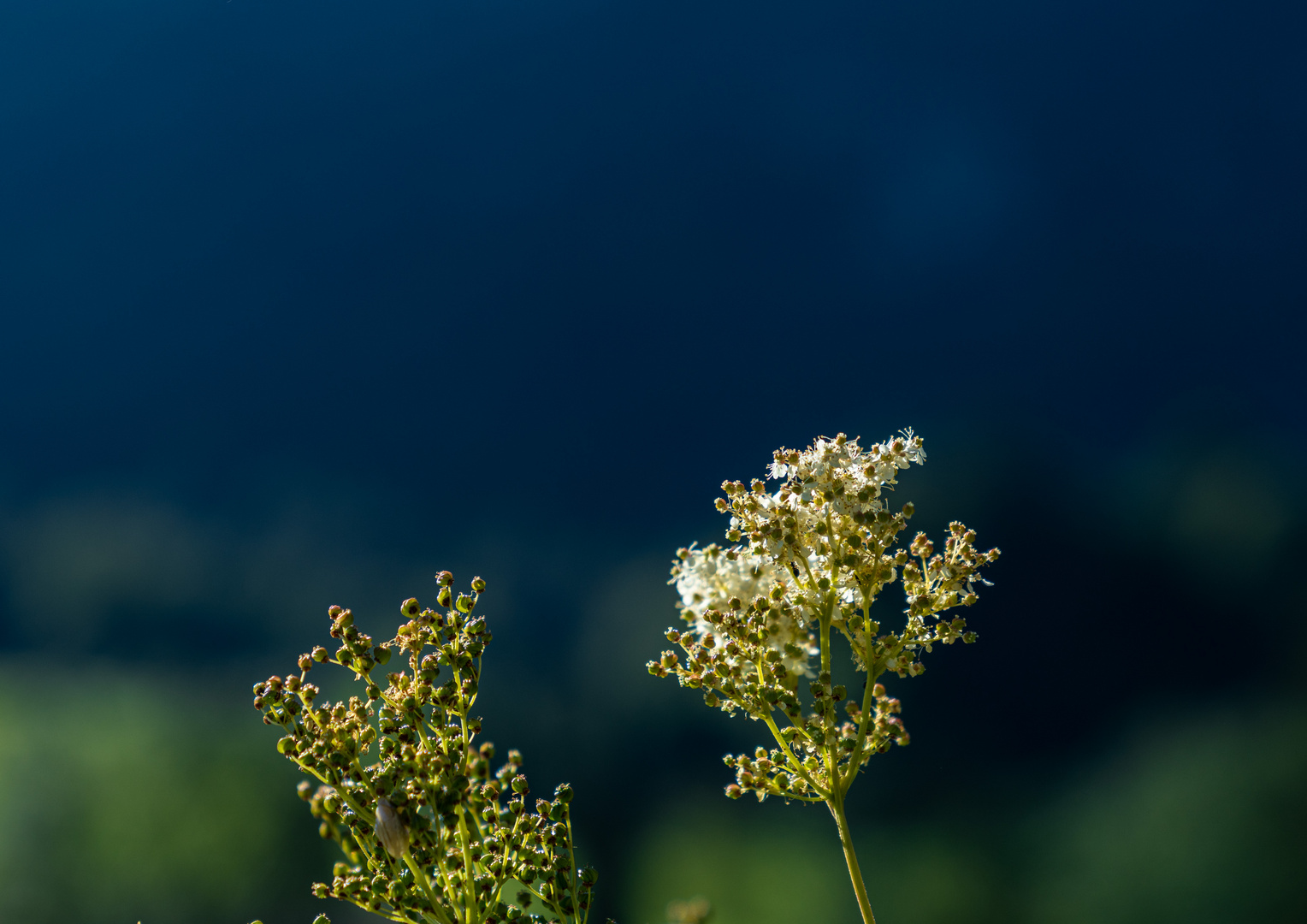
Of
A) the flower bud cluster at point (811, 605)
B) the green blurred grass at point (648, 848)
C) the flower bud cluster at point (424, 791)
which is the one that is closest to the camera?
the flower bud cluster at point (424, 791)

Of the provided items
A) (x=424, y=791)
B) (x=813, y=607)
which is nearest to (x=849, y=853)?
(x=813, y=607)

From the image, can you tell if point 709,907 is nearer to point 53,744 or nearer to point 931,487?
point 931,487

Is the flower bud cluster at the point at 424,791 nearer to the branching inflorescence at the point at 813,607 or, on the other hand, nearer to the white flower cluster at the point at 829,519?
the branching inflorescence at the point at 813,607

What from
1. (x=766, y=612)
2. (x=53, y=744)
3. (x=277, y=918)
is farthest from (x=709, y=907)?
(x=53, y=744)

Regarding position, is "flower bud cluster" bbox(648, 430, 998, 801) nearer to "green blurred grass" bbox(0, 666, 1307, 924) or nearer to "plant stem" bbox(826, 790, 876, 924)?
"plant stem" bbox(826, 790, 876, 924)

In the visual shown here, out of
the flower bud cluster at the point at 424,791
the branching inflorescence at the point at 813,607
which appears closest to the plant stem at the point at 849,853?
the branching inflorescence at the point at 813,607

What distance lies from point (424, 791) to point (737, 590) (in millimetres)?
379

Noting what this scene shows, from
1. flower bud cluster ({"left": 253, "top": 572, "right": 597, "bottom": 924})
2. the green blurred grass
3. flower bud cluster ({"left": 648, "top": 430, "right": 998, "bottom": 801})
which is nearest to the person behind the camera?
flower bud cluster ({"left": 253, "top": 572, "right": 597, "bottom": 924})

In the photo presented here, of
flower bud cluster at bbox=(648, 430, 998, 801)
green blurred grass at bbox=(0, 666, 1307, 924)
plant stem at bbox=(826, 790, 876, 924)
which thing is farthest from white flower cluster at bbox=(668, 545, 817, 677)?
green blurred grass at bbox=(0, 666, 1307, 924)

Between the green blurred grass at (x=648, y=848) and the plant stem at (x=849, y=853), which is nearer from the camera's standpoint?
the plant stem at (x=849, y=853)

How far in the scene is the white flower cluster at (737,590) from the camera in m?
0.90

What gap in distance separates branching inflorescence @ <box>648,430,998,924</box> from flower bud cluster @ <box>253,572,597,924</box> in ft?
0.70

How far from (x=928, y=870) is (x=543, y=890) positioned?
2632mm

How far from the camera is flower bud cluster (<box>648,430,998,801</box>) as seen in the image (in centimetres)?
91
